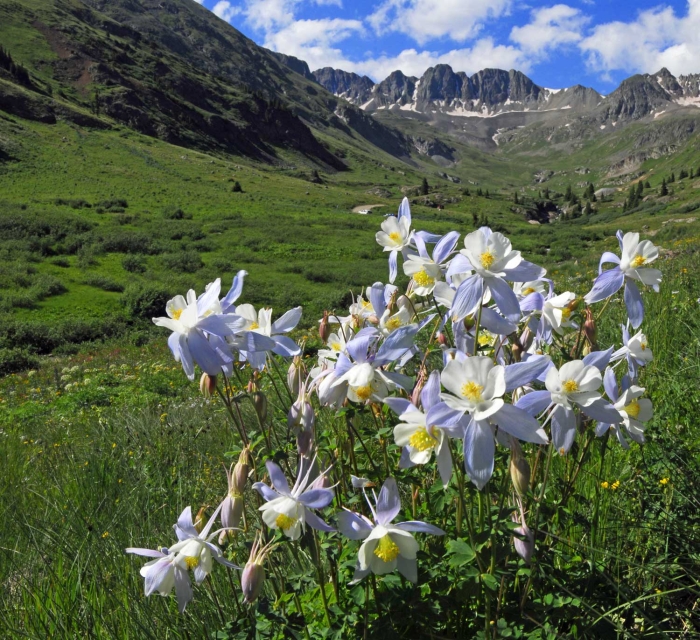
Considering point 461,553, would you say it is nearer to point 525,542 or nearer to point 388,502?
point 525,542

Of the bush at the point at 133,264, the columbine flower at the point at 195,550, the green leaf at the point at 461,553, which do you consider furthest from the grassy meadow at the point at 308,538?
the bush at the point at 133,264

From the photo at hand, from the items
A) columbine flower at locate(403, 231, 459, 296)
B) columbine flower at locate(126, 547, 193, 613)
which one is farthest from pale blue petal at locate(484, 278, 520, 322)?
columbine flower at locate(126, 547, 193, 613)

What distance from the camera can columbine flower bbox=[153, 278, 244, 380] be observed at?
4.83 ft

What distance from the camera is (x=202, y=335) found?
1500mm

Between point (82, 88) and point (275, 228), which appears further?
point (82, 88)

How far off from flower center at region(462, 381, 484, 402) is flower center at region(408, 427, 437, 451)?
0.52ft

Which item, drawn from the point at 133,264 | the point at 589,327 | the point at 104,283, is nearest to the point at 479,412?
the point at 589,327

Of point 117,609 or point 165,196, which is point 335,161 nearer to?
point 165,196

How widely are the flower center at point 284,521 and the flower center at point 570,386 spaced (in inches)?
28.8

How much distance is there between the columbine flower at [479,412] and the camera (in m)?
1.19

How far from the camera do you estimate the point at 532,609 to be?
163 centimetres

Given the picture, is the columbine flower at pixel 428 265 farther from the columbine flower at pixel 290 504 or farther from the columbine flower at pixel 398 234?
the columbine flower at pixel 290 504

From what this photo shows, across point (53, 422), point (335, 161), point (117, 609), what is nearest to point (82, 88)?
point (335, 161)

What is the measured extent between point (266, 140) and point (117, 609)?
10144cm
